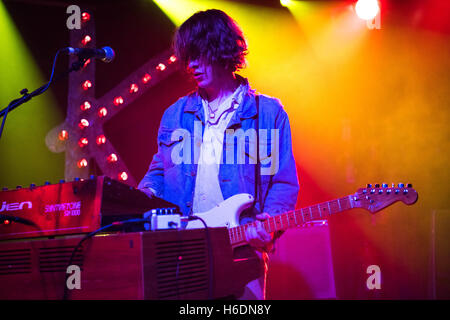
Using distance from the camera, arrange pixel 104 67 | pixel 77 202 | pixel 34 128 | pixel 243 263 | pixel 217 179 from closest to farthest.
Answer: pixel 77 202 < pixel 243 263 < pixel 217 179 < pixel 34 128 < pixel 104 67

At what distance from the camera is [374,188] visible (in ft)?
8.30

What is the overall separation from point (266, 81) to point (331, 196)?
1.53 meters

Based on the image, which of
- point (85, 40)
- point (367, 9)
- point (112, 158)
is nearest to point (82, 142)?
point (112, 158)

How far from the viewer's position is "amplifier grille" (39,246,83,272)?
5.65ft

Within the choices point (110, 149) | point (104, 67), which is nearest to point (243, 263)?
point (110, 149)

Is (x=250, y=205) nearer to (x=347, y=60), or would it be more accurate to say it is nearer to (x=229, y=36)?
(x=229, y=36)

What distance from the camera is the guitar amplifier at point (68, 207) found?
1833 millimetres

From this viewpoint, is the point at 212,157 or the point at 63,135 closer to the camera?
the point at 212,157

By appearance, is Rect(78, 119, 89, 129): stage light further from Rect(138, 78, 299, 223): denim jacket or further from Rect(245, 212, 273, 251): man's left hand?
Rect(245, 212, 273, 251): man's left hand

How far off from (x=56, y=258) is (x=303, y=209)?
128cm

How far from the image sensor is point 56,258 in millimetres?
1795

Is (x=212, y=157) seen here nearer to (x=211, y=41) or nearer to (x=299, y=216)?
(x=299, y=216)

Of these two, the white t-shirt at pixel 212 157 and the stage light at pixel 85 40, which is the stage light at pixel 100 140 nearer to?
the stage light at pixel 85 40

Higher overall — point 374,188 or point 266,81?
point 266,81
